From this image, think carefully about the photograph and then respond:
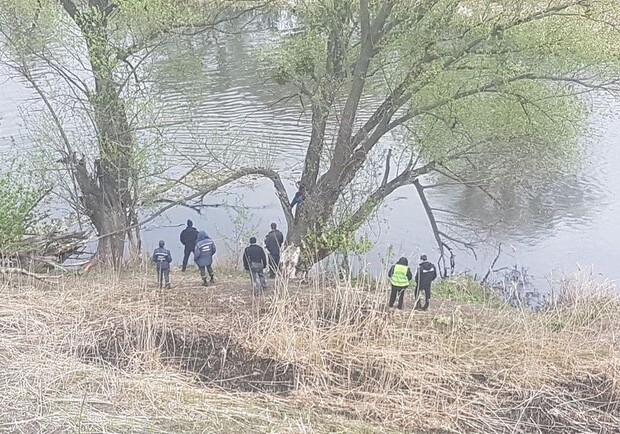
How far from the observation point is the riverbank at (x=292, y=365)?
7371 mm

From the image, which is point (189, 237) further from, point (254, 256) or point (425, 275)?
point (425, 275)

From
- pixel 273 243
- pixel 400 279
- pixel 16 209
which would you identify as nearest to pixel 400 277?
pixel 400 279

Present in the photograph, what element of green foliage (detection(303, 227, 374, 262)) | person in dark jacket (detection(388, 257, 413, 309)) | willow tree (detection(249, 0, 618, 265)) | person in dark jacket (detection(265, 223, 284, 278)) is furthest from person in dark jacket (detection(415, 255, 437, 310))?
willow tree (detection(249, 0, 618, 265))

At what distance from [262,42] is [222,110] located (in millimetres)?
3629

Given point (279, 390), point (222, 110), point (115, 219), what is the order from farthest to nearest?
1. point (222, 110)
2. point (115, 219)
3. point (279, 390)

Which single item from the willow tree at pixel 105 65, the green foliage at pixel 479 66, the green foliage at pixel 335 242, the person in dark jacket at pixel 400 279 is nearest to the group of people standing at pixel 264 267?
the person in dark jacket at pixel 400 279

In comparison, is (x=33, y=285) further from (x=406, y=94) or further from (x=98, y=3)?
(x=406, y=94)

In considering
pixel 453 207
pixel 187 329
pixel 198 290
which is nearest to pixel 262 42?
pixel 453 207

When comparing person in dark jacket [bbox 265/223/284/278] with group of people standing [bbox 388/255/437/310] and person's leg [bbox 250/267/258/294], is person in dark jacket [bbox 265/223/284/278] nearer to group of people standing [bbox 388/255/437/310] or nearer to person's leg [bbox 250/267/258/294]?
person's leg [bbox 250/267/258/294]

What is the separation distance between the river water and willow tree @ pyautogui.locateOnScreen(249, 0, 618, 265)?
1.76 metres

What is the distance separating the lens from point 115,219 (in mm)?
17703

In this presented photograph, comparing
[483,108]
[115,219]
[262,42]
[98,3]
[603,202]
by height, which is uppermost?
[262,42]

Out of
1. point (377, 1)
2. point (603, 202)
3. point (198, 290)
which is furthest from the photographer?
point (603, 202)

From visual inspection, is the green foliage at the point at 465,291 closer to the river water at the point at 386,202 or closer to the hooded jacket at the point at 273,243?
the river water at the point at 386,202
